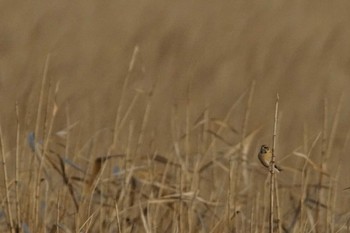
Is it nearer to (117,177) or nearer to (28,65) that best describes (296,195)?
(117,177)

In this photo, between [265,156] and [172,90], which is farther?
[172,90]

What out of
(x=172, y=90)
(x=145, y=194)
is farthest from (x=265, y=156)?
(x=172, y=90)

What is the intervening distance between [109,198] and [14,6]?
4075 mm

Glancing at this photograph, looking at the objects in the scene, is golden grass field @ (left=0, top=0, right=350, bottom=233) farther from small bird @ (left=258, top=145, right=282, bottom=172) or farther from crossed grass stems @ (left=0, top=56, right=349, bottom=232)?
small bird @ (left=258, top=145, right=282, bottom=172)

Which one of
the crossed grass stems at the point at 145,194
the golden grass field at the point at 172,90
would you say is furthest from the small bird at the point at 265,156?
the golden grass field at the point at 172,90

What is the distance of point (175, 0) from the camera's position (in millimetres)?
6492

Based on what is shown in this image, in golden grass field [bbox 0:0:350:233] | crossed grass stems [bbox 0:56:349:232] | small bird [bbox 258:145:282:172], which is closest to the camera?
small bird [bbox 258:145:282:172]

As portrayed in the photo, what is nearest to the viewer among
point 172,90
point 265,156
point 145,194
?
point 265,156

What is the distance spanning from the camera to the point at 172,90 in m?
4.95

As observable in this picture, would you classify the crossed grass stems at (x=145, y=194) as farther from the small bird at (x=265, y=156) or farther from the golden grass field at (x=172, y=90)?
the small bird at (x=265, y=156)

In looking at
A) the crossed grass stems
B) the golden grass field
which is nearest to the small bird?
the crossed grass stems

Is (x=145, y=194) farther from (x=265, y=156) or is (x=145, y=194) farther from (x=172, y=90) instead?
(x=172, y=90)

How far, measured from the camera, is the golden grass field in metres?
2.32

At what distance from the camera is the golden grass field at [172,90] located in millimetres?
2324
